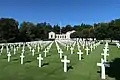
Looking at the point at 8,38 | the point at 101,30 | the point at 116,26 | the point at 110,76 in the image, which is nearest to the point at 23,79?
the point at 110,76

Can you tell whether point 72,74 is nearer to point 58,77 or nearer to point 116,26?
point 58,77

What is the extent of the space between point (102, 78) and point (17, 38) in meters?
54.8

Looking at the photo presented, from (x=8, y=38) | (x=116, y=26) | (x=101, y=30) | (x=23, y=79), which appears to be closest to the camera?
(x=23, y=79)

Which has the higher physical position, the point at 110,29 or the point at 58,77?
the point at 110,29

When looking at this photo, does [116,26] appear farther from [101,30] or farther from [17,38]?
[17,38]

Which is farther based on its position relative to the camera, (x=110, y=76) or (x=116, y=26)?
(x=116, y=26)

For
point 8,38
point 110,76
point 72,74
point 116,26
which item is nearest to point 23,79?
point 72,74

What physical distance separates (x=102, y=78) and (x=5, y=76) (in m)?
4.23

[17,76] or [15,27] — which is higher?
[15,27]

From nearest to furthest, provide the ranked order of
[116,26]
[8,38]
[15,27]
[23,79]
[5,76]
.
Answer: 1. [23,79]
2. [5,76]
3. [8,38]
4. [15,27]
5. [116,26]

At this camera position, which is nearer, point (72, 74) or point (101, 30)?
point (72, 74)

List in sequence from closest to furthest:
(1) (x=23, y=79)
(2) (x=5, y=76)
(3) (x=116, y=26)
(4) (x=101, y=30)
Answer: (1) (x=23, y=79)
(2) (x=5, y=76)
(3) (x=116, y=26)
(4) (x=101, y=30)

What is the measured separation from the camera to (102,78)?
38.3 ft

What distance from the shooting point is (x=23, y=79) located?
11.3m
